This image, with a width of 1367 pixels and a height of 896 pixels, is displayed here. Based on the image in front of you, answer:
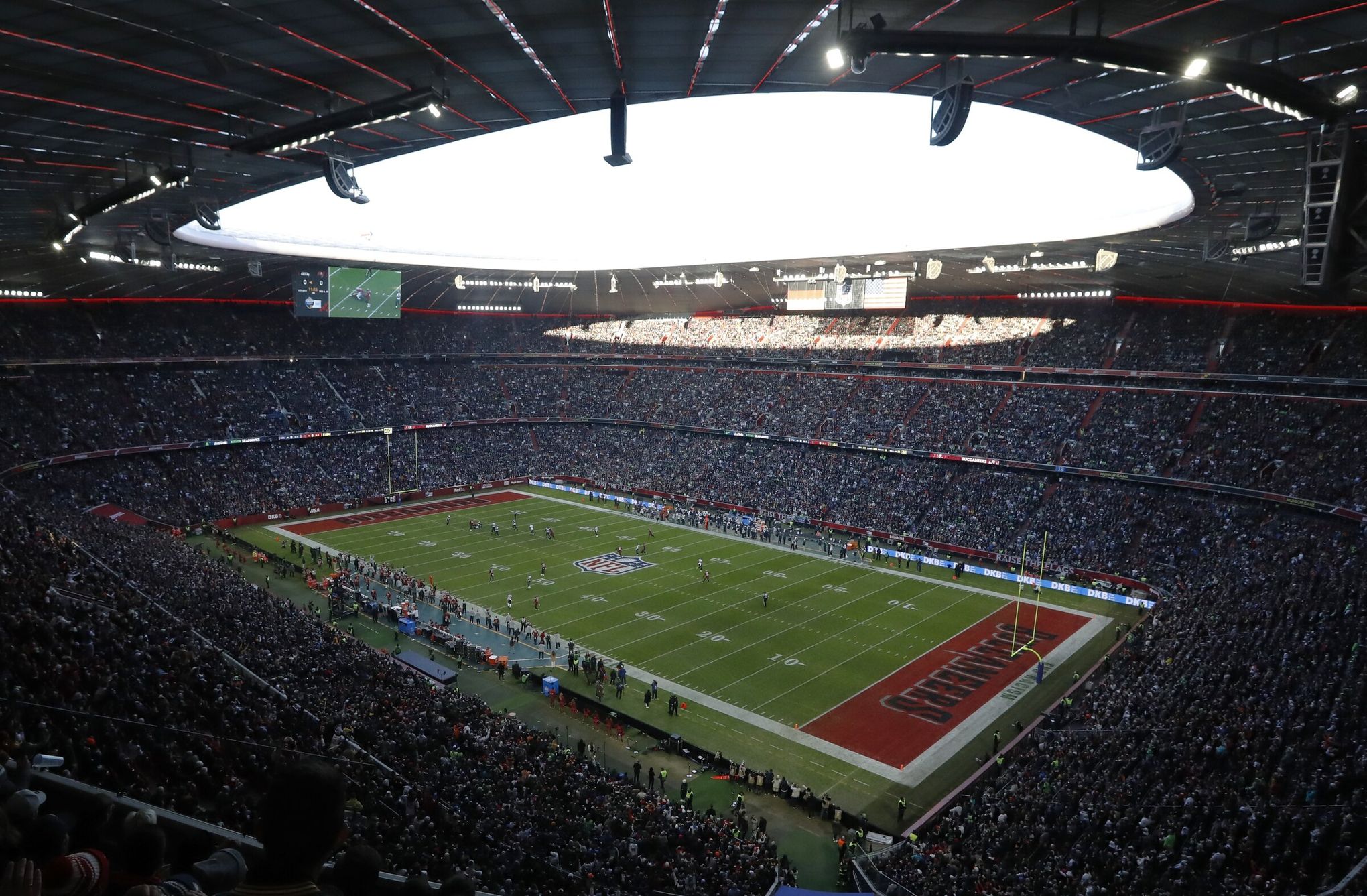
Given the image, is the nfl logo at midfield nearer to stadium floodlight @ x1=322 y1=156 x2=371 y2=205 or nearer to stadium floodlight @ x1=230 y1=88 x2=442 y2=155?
stadium floodlight @ x1=322 y1=156 x2=371 y2=205

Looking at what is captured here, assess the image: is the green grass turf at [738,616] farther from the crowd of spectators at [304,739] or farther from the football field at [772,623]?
the crowd of spectators at [304,739]

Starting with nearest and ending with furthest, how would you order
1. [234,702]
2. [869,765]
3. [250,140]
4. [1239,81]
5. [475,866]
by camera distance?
[475,866]
[1239,81]
[234,702]
[250,140]
[869,765]

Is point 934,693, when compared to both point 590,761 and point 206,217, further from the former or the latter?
point 206,217

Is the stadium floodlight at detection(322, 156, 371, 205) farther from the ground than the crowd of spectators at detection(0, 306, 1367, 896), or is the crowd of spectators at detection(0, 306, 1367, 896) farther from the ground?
the stadium floodlight at detection(322, 156, 371, 205)

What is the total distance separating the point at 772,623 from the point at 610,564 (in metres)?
10.9

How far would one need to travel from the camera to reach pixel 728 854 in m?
15.9

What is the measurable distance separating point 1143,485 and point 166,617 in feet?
141

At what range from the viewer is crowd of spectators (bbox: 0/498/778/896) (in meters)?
9.46

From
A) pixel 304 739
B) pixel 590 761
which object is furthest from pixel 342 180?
pixel 590 761

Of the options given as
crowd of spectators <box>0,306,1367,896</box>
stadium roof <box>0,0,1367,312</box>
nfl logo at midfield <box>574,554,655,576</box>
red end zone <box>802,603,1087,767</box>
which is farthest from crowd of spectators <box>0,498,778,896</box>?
nfl logo at midfield <box>574,554,655,576</box>

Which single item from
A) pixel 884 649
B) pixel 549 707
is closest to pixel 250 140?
pixel 549 707

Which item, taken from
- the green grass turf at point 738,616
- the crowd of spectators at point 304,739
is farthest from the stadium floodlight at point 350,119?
the green grass turf at point 738,616

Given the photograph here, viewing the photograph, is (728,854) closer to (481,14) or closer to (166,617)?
(166,617)

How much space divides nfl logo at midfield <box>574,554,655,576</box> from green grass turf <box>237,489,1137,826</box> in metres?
0.60
